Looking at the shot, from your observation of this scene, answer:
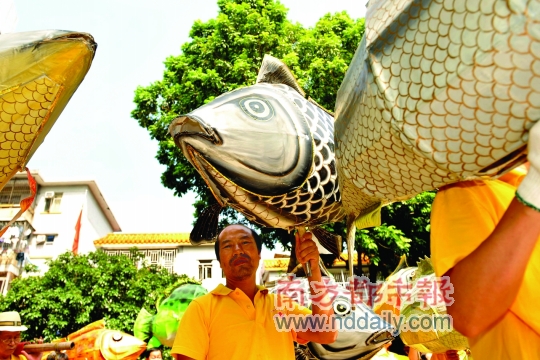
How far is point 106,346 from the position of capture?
6078mm

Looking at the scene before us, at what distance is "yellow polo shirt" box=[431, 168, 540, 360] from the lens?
3.56ft

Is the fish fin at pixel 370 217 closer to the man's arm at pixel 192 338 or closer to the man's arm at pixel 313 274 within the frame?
the man's arm at pixel 313 274

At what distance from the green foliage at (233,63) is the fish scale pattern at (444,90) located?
24.0 ft

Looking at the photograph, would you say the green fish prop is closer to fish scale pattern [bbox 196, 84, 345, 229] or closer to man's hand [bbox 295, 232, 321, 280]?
man's hand [bbox 295, 232, 321, 280]

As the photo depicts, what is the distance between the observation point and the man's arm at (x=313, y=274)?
2316mm

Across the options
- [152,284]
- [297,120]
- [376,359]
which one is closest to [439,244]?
[297,120]

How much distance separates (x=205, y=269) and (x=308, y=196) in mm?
18998

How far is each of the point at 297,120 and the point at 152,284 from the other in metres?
12.1

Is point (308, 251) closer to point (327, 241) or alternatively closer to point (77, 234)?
point (327, 241)

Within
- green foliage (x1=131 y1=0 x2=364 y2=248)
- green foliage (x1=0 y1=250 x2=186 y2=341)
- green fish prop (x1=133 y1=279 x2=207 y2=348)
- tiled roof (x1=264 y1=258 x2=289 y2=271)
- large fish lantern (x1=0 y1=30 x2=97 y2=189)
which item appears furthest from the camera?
tiled roof (x1=264 y1=258 x2=289 y2=271)

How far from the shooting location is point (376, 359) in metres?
4.35

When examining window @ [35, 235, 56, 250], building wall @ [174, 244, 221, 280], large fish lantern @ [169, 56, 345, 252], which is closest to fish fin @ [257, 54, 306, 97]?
large fish lantern @ [169, 56, 345, 252]

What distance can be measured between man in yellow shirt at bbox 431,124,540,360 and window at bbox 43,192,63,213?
23528 mm

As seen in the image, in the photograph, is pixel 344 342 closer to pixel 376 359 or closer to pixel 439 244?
pixel 376 359
